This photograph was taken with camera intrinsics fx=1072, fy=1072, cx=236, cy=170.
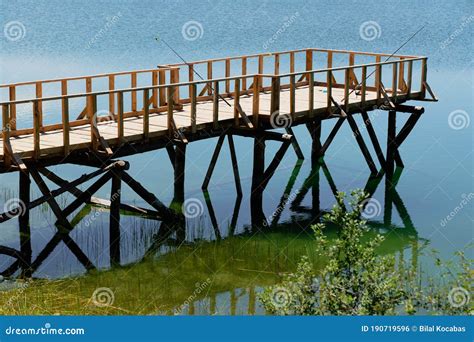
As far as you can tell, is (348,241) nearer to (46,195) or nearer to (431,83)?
(46,195)

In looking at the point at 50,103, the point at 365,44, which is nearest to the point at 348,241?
the point at 50,103

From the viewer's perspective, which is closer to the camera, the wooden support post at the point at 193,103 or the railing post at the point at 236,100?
the wooden support post at the point at 193,103

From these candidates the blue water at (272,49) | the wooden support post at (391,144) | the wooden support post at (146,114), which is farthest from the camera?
the wooden support post at (391,144)

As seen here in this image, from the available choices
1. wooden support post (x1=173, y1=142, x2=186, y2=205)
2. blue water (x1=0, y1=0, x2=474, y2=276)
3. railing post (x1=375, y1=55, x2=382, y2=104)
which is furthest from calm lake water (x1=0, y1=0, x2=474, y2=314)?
railing post (x1=375, y1=55, x2=382, y2=104)

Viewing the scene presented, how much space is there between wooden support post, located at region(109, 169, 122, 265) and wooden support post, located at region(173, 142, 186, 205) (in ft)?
6.98

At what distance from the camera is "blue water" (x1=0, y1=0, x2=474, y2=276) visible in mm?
24812

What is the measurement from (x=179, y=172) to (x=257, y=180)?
1.94 m

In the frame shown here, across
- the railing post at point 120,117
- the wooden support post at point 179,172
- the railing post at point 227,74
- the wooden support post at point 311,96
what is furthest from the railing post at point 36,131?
the railing post at point 227,74

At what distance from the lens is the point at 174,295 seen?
58.6ft

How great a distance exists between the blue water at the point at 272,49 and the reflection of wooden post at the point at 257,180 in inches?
8.3

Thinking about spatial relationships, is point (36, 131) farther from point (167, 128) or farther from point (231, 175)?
point (231, 175)

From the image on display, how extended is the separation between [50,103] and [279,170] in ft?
31.5

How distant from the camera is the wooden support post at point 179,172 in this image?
22797 mm

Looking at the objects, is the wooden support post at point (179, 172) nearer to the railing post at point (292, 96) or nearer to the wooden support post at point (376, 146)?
the railing post at point (292, 96)
